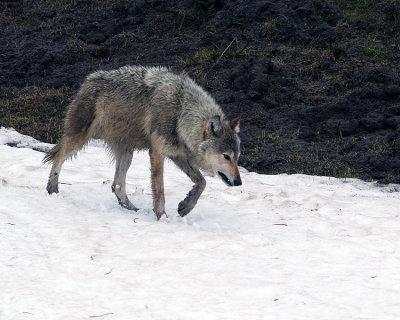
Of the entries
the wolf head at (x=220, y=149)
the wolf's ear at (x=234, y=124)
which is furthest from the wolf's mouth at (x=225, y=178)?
the wolf's ear at (x=234, y=124)

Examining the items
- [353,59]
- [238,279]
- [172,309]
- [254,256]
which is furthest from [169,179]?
[353,59]

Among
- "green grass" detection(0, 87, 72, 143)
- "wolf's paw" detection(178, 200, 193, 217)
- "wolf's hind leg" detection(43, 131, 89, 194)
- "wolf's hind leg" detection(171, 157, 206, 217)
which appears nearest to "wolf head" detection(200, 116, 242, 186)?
"wolf's hind leg" detection(171, 157, 206, 217)

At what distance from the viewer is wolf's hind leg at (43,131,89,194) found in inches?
335

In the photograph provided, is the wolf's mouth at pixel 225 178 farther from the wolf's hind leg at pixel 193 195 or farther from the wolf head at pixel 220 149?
the wolf's hind leg at pixel 193 195

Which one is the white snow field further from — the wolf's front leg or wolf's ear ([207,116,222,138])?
wolf's ear ([207,116,222,138])

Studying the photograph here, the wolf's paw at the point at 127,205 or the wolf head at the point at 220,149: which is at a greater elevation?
the wolf head at the point at 220,149

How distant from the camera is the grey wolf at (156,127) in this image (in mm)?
7656

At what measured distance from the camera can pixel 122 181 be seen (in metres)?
8.59

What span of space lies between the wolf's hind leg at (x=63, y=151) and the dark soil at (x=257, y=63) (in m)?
3.44

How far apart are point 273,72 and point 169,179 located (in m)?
4.84

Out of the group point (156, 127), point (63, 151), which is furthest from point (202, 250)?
point (63, 151)

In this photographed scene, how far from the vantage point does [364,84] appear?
13.3m

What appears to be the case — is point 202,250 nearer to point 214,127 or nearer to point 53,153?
point 214,127

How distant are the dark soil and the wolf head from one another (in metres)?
3.13
